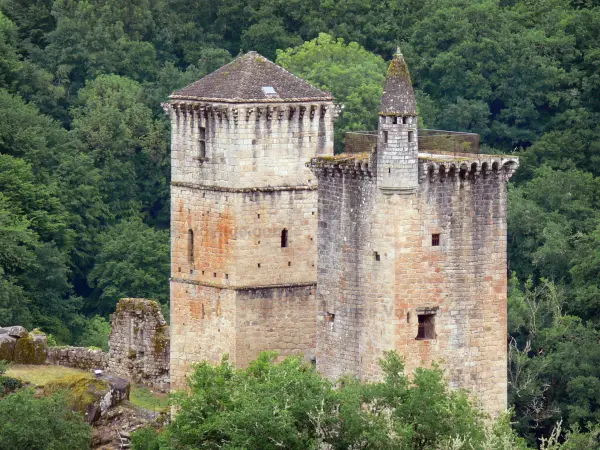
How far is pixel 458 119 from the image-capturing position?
105 metres

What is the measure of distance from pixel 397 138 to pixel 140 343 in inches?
563

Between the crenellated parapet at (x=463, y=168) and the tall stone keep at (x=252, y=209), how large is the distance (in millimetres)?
7027

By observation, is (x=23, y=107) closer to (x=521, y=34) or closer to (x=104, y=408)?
(x=521, y=34)

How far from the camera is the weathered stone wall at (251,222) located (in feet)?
242

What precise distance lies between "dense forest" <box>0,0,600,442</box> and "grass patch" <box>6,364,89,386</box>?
1028 centimetres

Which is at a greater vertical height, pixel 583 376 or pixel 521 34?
pixel 521 34

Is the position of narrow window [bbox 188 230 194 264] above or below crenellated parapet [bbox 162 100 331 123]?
below

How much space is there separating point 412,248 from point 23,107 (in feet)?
109

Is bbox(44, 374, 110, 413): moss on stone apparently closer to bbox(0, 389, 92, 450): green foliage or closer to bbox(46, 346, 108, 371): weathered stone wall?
bbox(0, 389, 92, 450): green foliage

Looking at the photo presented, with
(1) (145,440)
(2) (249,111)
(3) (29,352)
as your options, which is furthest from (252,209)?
(3) (29,352)

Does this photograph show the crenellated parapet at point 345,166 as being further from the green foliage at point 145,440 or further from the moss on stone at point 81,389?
the moss on stone at point 81,389

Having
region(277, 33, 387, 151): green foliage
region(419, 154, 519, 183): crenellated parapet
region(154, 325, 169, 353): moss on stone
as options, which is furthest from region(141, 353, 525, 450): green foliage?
region(277, 33, 387, 151): green foliage

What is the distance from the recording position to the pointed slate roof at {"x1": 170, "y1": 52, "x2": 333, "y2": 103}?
2913 inches

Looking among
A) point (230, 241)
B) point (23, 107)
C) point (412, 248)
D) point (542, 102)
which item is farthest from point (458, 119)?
point (412, 248)
